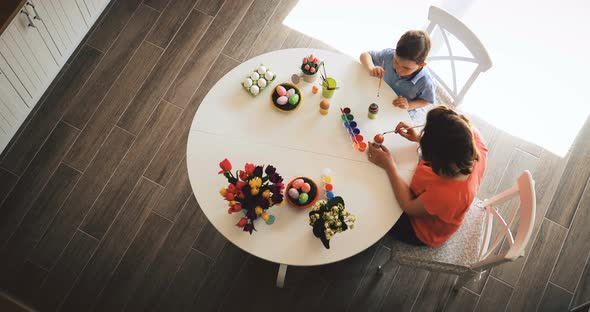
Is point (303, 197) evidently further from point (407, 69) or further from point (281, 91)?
point (407, 69)

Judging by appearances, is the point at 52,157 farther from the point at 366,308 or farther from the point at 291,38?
the point at 366,308

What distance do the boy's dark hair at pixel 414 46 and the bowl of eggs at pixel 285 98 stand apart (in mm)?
482

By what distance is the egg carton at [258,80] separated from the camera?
1934 millimetres

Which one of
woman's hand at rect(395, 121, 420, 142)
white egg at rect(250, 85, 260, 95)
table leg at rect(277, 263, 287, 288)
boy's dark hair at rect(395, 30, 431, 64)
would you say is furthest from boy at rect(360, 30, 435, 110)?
table leg at rect(277, 263, 287, 288)

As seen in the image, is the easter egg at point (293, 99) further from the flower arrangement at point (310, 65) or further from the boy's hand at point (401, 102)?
the boy's hand at point (401, 102)

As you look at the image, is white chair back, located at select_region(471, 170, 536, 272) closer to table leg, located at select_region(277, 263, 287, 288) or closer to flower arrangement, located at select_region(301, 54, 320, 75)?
table leg, located at select_region(277, 263, 287, 288)

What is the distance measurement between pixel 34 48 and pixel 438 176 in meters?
2.17

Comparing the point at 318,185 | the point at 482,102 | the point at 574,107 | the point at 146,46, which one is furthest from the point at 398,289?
the point at 146,46

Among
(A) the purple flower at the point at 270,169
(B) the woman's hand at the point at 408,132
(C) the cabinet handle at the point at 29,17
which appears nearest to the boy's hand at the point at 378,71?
(B) the woman's hand at the point at 408,132

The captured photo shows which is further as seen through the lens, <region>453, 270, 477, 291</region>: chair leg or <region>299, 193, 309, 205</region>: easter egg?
<region>453, 270, 477, 291</region>: chair leg

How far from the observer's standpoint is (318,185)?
A: 1.81m

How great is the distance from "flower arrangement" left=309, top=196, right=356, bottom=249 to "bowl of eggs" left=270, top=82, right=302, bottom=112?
1.53ft

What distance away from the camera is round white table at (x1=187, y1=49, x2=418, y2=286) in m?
1.75

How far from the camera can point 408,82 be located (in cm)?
210
